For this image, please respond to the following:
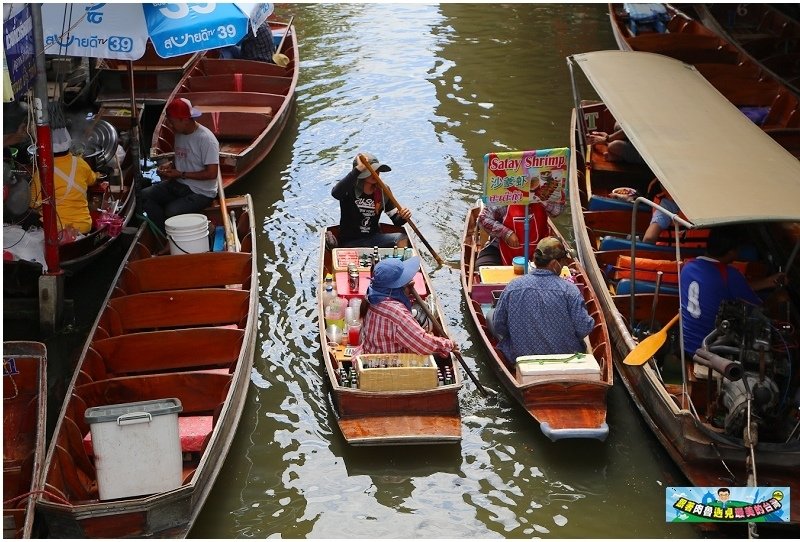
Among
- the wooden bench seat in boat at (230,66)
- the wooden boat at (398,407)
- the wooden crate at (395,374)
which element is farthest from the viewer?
the wooden bench seat in boat at (230,66)

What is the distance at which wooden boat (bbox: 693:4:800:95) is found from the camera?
15.0 metres

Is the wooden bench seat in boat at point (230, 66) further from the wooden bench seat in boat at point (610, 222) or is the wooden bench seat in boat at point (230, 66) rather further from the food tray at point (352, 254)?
the wooden bench seat in boat at point (610, 222)

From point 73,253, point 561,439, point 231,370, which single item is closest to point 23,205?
point 73,253

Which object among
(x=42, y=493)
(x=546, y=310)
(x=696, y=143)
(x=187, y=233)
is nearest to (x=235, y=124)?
(x=187, y=233)

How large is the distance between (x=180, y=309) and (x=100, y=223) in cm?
196

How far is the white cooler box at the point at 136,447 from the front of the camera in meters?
5.94

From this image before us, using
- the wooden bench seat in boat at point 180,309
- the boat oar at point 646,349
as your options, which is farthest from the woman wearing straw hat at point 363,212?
the boat oar at point 646,349

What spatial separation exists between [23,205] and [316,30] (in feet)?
33.1

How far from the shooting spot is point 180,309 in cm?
839

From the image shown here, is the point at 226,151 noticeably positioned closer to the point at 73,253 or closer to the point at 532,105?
the point at 73,253

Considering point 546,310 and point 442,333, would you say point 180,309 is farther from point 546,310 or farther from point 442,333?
point 546,310

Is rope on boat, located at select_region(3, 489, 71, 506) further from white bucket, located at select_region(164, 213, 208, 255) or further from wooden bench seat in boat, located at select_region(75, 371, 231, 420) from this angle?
white bucket, located at select_region(164, 213, 208, 255)

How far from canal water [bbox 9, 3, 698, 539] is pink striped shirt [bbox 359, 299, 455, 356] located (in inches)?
30.9

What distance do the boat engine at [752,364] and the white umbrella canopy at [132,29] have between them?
4.99 m
